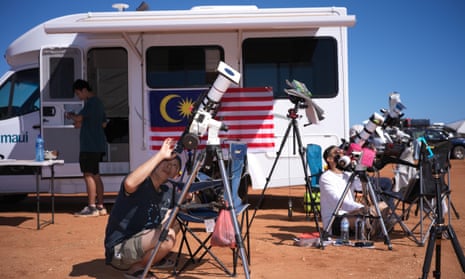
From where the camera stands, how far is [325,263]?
4574 mm

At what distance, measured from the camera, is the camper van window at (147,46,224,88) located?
7359 mm

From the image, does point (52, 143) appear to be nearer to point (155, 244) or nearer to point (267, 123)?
point (267, 123)

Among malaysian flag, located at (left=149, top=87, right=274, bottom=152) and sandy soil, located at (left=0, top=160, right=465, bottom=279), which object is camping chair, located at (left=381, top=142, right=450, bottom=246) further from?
malaysian flag, located at (left=149, top=87, right=274, bottom=152)

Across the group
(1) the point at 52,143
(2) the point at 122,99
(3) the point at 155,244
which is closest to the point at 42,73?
(1) the point at 52,143

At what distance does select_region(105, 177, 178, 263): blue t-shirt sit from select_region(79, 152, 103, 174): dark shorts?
10.1 feet

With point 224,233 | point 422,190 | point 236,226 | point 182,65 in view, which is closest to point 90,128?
point 182,65

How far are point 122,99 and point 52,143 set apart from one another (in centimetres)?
231

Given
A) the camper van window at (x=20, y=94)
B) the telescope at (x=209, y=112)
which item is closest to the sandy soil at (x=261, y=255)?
the telescope at (x=209, y=112)

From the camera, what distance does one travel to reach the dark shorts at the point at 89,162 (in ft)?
22.5

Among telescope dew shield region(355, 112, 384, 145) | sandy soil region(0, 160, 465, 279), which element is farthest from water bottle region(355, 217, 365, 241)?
telescope dew shield region(355, 112, 384, 145)

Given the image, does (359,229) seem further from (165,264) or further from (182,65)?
(182,65)

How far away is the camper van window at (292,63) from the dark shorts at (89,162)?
2352 millimetres

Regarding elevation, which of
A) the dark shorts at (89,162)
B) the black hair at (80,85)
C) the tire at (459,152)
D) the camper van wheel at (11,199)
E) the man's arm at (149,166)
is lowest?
the tire at (459,152)

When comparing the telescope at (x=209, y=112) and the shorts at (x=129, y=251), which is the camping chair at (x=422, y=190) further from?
the shorts at (x=129, y=251)
